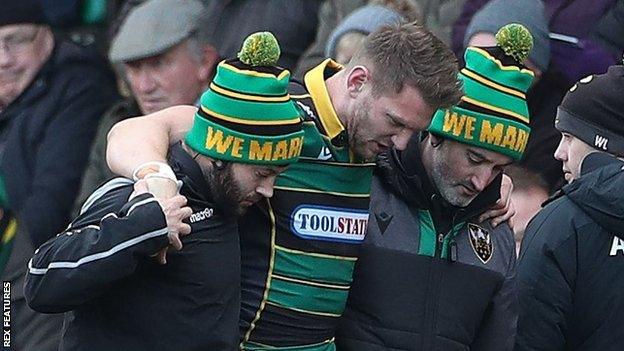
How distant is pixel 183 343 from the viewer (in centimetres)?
438

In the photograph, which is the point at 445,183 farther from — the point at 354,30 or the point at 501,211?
the point at 354,30

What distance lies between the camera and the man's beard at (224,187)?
4.42 m

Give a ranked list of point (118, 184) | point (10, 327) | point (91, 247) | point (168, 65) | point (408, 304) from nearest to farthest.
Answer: point (91, 247)
point (118, 184)
point (408, 304)
point (10, 327)
point (168, 65)

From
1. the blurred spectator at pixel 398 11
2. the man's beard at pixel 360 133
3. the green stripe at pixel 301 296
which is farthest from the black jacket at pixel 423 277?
the blurred spectator at pixel 398 11

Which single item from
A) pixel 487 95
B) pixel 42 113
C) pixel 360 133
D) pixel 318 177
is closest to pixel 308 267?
pixel 318 177

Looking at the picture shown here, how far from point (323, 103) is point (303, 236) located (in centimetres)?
37

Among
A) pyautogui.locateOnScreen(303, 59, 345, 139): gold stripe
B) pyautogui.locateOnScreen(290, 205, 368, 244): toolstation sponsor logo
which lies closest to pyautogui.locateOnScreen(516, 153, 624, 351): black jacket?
pyautogui.locateOnScreen(290, 205, 368, 244): toolstation sponsor logo

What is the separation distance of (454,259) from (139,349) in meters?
1.12

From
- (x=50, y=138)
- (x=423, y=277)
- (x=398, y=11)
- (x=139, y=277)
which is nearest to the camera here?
(x=139, y=277)

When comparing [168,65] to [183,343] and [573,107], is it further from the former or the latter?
[183,343]

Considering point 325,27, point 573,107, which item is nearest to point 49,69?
point 325,27

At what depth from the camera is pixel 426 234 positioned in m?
5.05

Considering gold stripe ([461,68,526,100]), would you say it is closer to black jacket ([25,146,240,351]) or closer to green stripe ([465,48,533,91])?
green stripe ([465,48,533,91])

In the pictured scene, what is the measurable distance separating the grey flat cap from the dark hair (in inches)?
99.0
